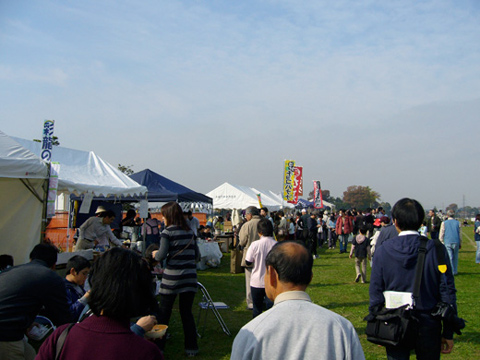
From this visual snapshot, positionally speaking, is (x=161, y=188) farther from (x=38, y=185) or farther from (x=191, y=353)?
(x=191, y=353)

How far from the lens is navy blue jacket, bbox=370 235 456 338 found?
2705mm

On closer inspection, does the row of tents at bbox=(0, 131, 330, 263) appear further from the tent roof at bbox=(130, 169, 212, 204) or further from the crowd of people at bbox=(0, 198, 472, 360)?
the crowd of people at bbox=(0, 198, 472, 360)

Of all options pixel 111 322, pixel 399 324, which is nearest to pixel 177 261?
pixel 399 324

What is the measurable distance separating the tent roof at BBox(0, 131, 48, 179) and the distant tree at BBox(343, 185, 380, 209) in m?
92.2

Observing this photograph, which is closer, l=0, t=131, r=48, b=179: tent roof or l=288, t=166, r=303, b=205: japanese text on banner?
l=0, t=131, r=48, b=179: tent roof

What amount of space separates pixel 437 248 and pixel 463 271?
35.5 feet

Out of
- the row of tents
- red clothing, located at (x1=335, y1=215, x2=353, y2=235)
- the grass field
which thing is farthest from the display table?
red clothing, located at (x1=335, y1=215, x2=353, y2=235)

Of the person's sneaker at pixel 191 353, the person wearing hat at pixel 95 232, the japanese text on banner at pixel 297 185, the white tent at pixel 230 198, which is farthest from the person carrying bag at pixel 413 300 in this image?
the japanese text on banner at pixel 297 185

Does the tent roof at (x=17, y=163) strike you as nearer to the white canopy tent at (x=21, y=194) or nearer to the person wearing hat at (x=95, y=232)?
the white canopy tent at (x=21, y=194)

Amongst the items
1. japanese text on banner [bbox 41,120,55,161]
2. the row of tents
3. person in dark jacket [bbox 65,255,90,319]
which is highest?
japanese text on banner [bbox 41,120,55,161]

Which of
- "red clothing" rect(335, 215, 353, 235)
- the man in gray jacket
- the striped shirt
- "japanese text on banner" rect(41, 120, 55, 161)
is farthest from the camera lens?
"red clothing" rect(335, 215, 353, 235)

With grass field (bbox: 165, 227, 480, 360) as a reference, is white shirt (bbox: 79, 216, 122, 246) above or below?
above

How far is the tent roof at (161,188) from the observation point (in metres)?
11.8

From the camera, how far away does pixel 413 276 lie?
8.86 ft
